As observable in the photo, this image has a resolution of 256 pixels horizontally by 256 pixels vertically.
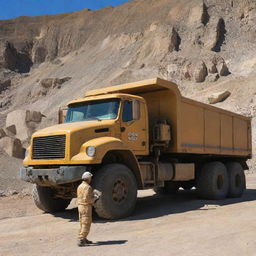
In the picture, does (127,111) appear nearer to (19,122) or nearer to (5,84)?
(19,122)

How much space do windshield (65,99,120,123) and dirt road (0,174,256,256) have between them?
242 centimetres

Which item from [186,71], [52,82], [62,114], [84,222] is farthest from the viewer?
[52,82]

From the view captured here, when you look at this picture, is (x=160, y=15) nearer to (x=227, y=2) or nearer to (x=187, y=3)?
(x=187, y=3)

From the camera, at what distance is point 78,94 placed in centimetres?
5381

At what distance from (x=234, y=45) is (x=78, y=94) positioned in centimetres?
2081

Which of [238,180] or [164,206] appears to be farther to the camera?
[238,180]

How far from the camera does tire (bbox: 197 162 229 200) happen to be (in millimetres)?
12578

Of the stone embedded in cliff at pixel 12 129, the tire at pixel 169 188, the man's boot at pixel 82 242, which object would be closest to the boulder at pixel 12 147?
the stone embedded in cliff at pixel 12 129

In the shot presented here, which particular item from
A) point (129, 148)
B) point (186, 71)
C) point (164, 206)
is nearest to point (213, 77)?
point (186, 71)

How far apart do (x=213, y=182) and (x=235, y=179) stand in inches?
70.6

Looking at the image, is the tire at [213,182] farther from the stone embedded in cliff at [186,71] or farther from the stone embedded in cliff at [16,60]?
the stone embedded in cliff at [16,60]

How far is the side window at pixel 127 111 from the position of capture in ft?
32.8

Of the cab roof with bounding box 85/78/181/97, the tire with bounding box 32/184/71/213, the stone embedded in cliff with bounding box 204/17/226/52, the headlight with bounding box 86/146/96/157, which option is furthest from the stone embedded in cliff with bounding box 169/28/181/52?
the headlight with bounding box 86/146/96/157

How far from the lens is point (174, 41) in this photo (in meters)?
54.8
